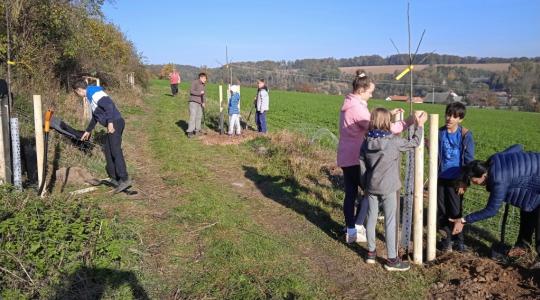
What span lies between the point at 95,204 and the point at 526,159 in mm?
4921

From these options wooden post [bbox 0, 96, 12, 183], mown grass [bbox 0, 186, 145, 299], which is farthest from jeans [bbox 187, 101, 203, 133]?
mown grass [bbox 0, 186, 145, 299]

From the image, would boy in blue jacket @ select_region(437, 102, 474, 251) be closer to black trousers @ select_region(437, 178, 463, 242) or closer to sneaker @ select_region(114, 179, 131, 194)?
black trousers @ select_region(437, 178, 463, 242)

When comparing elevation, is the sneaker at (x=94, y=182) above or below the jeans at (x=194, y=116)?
below

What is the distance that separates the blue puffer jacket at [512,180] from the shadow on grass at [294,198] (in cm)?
143

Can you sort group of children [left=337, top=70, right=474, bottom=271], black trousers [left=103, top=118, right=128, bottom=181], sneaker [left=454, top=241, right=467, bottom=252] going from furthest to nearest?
1. black trousers [left=103, top=118, right=128, bottom=181]
2. sneaker [left=454, top=241, right=467, bottom=252]
3. group of children [left=337, top=70, right=474, bottom=271]

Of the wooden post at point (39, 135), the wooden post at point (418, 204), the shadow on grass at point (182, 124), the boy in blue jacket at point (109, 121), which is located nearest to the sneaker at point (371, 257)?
the wooden post at point (418, 204)

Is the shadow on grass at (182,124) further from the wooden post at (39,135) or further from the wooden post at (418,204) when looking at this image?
the wooden post at (418,204)

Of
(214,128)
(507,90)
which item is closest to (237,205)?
(214,128)

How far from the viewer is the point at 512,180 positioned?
406 centimetres

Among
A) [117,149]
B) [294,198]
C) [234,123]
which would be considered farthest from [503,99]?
[117,149]

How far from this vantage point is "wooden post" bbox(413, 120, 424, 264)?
14.3 feet

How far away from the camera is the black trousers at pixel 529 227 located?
14.2 feet

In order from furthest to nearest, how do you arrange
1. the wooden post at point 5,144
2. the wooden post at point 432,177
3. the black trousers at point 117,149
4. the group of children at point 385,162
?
the black trousers at point 117,149 < the wooden post at point 5,144 < the wooden post at point 432,177 < the group of children at point 385,162

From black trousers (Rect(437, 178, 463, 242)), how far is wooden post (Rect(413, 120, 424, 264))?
55 cm
